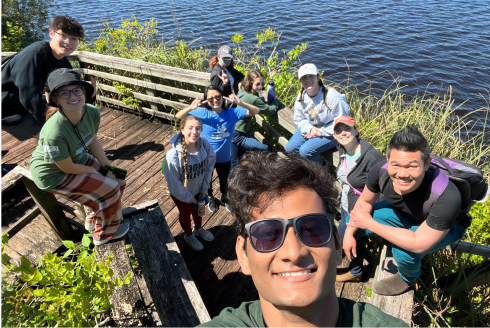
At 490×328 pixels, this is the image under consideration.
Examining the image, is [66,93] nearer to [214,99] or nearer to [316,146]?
[214,99]

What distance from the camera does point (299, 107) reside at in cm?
389

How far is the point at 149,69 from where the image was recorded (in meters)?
5.78

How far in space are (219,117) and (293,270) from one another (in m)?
2.91

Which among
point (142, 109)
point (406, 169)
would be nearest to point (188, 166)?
point (406, 169)

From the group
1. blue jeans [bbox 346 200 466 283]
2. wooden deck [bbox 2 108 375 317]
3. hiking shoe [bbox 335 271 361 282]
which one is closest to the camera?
blue jeans [bbox 346 200 466 283]

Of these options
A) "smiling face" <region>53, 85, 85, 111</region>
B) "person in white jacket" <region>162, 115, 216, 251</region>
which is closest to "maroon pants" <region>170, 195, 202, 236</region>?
"person in white jacket" <region>162, 115, 216, 251</region>

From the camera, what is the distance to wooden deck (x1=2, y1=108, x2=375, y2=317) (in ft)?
11.1

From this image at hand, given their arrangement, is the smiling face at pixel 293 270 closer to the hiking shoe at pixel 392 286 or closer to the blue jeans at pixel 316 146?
the hiking shoe at pixel 392 286

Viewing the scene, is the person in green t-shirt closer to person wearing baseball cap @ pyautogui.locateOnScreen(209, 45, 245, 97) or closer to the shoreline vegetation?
person wearing baseball cap @ pyautogui.locateOnScreen(209, 45, 245, 97)

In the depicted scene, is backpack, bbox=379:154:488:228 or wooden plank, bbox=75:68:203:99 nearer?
backpack, bbox=379:154:488:228

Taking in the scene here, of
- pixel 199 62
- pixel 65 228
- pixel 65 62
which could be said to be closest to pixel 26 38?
pixel 199 62

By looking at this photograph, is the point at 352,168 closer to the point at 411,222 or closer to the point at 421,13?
the point at 411,222

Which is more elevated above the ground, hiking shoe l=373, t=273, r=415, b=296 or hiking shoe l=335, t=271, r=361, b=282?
hiking shoe l=373, t=273, r=415, b=296

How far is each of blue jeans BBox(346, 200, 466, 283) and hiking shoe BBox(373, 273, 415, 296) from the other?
4 centimetres
